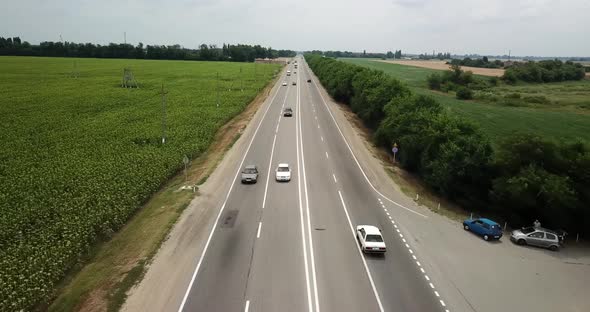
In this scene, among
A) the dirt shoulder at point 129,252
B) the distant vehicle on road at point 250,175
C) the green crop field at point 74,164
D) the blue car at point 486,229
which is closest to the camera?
the dirt shoulder at point 129,252

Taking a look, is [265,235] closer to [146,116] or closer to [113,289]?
[113,289]

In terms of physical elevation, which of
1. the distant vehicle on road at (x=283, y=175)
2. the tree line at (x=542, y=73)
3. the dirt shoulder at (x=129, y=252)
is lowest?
the dirt shoulder at (x=129, y=252)

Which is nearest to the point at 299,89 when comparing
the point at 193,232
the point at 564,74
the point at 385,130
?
the point at 385,130

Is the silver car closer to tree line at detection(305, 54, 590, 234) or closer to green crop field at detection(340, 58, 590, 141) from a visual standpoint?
tree line at detection(305, 54, 590, 234)

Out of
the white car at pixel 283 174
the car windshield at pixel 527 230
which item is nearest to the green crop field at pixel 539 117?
the car windshield at pixel 527 230

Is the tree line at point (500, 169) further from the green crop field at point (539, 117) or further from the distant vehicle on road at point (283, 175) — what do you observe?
the green crop field at point (539, 117)

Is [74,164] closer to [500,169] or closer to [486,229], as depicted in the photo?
[486,229]

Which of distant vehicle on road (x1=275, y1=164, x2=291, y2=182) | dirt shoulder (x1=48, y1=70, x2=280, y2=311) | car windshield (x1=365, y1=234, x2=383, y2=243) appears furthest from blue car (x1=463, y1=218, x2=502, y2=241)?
dirt shoulder (x1=48, y1=70, x2=280, y2=311)
